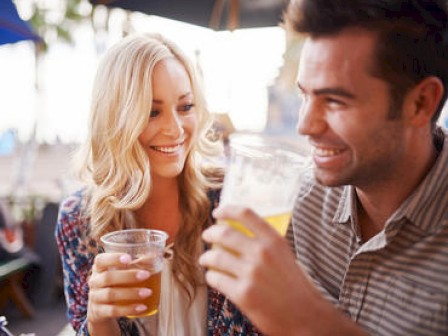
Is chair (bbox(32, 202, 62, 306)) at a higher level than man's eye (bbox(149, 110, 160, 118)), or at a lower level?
lower

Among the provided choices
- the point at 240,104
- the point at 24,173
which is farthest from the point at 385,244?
the point at 24,173

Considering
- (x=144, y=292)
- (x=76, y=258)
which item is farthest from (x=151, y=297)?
(x=76, y=258)

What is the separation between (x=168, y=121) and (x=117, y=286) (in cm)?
80

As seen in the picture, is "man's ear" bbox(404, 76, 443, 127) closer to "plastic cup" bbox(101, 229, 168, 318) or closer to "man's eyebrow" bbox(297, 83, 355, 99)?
"man's eyebrow" bbox(297, 83, 355, 99)

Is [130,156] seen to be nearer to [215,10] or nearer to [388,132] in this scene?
[388,132]

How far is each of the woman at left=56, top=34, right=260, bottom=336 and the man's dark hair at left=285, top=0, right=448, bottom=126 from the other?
0.80 meters

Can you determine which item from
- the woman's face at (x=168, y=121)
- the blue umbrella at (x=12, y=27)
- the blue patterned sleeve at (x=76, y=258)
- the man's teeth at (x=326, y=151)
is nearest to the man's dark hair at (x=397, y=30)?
the man's teeth at (x=326, y=151)

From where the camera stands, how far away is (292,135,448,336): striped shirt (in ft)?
3.92

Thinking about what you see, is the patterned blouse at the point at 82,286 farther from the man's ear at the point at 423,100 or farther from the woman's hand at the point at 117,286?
the man's ear at the point at 423,100

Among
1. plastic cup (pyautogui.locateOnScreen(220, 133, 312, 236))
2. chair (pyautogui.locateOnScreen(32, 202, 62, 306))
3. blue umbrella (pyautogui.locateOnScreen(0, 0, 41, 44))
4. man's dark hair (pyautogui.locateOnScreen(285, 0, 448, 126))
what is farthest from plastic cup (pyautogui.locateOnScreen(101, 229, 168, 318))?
chair (pyautogui.locateOnScreen(32, 202, 62, 306))

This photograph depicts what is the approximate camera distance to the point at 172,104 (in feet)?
6.12

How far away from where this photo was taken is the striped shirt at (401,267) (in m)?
1.20

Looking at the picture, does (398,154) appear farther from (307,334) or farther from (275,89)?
(275,89)

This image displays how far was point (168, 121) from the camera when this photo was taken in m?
1.86
